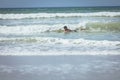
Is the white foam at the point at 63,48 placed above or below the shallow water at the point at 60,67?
below

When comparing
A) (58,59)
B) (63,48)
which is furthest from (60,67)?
(63,48)

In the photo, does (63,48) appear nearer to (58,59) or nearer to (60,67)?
(58,59)

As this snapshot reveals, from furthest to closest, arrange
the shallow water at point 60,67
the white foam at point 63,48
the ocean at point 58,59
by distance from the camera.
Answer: the white foam at point 63,48, the ocean at point 58,59, the shallow water at point 60,67

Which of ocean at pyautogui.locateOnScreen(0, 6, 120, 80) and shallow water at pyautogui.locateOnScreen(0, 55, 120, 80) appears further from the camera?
ocean at pyautogui.locateOnScreen(0, 6, 120, 80)

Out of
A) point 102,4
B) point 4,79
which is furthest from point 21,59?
point 102,4

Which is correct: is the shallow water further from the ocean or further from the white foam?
the white foam

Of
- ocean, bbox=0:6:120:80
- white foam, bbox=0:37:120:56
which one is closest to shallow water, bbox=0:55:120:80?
ocean, bbox=0:6:120:80

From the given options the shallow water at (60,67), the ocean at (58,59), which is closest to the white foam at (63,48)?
the ocean at (58,59)

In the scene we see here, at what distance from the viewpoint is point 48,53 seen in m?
8.81

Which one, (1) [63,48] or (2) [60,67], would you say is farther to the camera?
(1) [63,48]

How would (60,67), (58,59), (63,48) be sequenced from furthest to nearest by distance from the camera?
1. (63,48)
2. (58,59)
3. (60,67)

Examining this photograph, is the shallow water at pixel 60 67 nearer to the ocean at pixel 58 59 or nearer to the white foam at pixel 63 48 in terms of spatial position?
the ocean at pixel 58 59

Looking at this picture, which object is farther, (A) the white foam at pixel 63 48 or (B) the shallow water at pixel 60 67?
(A) the white foam at pixel 63 48

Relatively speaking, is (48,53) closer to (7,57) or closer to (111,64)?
(7,57)
